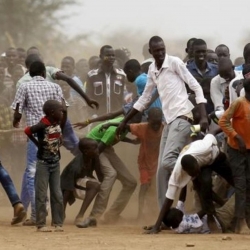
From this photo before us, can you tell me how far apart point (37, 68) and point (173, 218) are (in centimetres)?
234

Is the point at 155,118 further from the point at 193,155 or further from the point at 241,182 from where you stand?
the point at 241,182

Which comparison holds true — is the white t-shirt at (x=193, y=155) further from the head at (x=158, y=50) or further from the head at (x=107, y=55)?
the head at (x=107, y=55)

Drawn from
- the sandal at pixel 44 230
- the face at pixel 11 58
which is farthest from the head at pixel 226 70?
the face at pixel 11 58

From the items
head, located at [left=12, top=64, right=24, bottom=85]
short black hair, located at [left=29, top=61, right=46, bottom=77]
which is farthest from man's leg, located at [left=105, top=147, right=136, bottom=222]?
head, located at [left=12, top=64, right=24, bottom=85]

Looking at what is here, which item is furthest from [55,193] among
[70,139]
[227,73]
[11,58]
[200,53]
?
[11,58]

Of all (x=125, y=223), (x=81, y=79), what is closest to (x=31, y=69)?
(x=125, y=223)

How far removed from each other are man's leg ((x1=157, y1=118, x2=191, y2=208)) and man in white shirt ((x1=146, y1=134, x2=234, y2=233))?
0.21 meters

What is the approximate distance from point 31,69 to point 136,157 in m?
2.38

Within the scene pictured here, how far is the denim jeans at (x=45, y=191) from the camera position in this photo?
12641 millimetres

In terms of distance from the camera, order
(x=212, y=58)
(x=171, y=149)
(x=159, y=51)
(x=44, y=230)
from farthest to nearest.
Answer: (x=212, y=58), (x=159, y=51), (x=171, y=149), (x=44, y=230)

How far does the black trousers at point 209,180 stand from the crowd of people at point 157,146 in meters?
0.01

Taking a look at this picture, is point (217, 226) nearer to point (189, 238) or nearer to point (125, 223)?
point (189, 238)

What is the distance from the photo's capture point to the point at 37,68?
43.8 feet

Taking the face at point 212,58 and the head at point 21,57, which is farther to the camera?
the head at point 21,57
